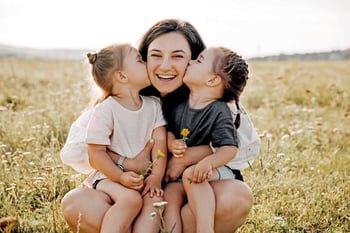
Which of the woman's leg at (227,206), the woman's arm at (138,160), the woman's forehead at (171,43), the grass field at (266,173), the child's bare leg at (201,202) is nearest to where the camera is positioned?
the child's bare leg at (201,202)

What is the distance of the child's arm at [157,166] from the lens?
9.67 ft

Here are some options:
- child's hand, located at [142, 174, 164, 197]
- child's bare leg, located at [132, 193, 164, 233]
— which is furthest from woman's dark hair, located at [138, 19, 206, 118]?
child's bare leg, located at [132, 193, 164, 233]

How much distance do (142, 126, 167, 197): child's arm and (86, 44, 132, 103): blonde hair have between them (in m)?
0.37

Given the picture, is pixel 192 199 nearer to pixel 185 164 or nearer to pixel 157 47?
pixel 185 164

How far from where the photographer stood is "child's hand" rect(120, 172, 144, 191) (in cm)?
283

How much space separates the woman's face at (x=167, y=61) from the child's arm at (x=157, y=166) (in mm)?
235

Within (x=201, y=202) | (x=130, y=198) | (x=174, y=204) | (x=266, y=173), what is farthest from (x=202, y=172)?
(x=266, y=173)

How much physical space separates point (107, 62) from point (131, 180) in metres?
0.63

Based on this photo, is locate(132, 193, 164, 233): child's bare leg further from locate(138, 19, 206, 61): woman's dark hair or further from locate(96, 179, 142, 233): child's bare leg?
locate(138, 19, 206, 61): woman's dark hair

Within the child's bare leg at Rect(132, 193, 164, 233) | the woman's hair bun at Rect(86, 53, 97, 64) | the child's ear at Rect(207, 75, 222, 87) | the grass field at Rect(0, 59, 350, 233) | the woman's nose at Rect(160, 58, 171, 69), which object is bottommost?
the grass field at Rect(0, 59, 350, 233)

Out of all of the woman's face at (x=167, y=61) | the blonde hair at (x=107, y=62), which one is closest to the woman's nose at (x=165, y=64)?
the woman's face at (x=167, y=61)

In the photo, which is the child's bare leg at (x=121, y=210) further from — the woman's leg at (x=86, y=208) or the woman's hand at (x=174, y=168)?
the woman's hand at (x=174, y=168)

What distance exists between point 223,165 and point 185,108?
360 mm

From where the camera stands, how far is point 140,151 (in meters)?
3.02
